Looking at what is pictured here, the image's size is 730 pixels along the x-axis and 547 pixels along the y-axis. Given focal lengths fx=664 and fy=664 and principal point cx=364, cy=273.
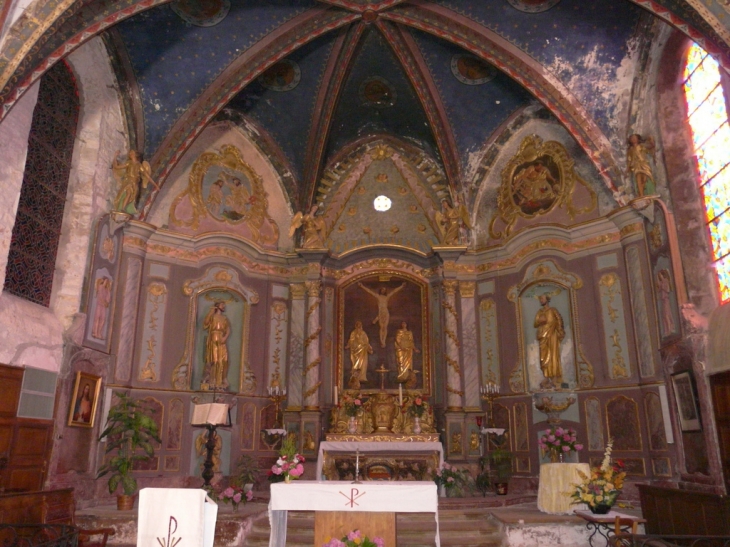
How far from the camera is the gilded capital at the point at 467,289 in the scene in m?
15.1

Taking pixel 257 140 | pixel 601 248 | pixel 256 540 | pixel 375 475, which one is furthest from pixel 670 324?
pixel 257 140

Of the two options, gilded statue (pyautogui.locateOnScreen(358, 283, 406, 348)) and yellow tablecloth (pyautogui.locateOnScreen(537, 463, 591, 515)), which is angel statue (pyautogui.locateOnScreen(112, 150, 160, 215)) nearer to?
gilded statue (pyautogui.locateOnScreen(358, 283, 406, 348))

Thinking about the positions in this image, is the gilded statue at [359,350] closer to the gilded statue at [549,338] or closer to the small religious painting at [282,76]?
the gilded statue at [549,338]

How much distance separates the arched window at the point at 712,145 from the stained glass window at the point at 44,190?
11084mm

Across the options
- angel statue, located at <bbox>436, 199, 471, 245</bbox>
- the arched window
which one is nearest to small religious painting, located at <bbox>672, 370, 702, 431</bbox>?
the arched window

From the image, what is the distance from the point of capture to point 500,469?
525 inches

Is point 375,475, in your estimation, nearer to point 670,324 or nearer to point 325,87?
point 670,324

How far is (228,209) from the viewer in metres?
15.1

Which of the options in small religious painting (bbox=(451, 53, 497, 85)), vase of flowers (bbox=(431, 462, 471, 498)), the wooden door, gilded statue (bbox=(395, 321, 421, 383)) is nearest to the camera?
the wooden door

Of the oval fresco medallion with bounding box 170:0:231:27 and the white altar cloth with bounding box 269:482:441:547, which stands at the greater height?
the oval fresco medallion with bounding box 170:0:231:27

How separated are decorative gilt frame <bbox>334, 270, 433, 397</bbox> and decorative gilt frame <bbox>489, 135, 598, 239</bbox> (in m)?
2.17

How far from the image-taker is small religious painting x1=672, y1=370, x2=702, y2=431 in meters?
10.5

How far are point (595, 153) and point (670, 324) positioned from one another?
3739 millimetres

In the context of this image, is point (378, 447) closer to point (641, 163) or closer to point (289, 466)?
point (289, 466)
